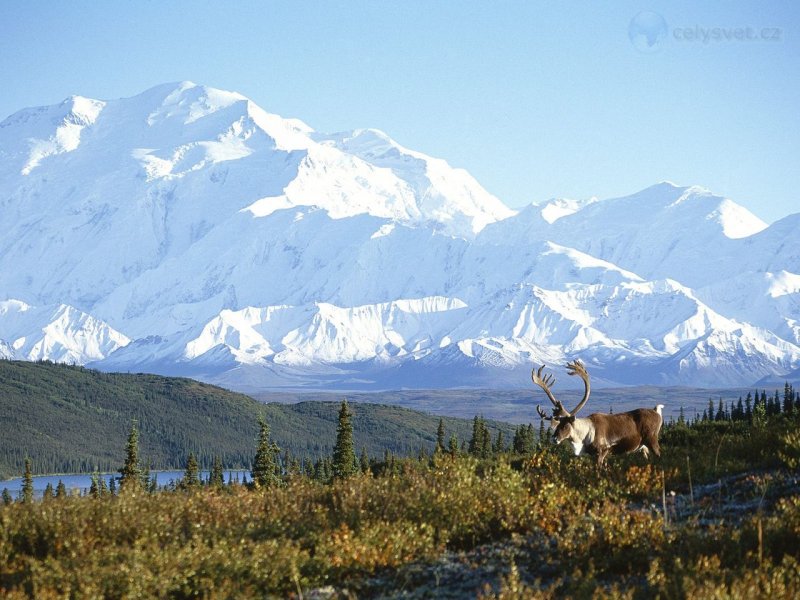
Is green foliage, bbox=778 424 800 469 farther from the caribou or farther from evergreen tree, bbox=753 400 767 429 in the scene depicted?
evergreen tree, bbox=753 400 767 429

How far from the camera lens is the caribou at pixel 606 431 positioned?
23328 millimetres

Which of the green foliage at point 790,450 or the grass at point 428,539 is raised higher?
the green foliage at point 790,450

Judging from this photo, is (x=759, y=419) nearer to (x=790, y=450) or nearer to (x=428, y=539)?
(x=790, y=450)

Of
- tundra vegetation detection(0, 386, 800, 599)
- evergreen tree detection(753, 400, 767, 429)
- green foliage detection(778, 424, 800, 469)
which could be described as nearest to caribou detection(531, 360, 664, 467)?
evergreen tree detection(753, 400, 767, 429)

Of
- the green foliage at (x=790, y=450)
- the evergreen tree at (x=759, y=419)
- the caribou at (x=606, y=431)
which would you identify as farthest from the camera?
the evergreen tree at (x=759, y=419)

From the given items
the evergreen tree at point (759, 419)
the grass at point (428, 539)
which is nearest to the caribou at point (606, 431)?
the evergreen tree at point (759, 419)

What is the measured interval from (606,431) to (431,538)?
979cm

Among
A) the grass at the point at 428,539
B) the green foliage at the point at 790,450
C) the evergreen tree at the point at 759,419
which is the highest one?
the green foliage at the point at 790,450

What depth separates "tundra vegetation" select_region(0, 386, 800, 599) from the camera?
13.3m

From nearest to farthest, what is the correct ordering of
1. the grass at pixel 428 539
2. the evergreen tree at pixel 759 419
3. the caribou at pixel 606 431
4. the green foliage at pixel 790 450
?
the grass at pixel 428 539 < the green foliage at pixel 790 450 < the caribou at pixel 606 431 < the evergreen tree at pixel 759 419

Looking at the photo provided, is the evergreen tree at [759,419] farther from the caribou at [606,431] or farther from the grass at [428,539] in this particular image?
the grass at [428,539]

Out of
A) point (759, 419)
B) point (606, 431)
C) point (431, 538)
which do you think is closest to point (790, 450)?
point (606, 431)

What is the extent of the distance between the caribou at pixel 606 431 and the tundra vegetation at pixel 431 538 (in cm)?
421

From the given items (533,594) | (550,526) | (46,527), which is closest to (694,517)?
(550,526)
